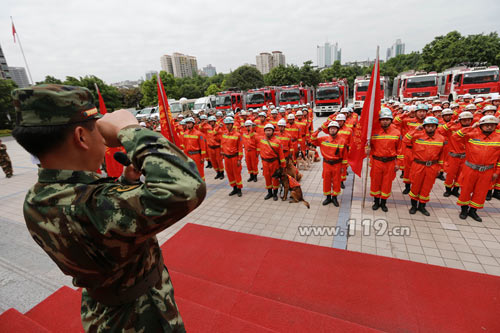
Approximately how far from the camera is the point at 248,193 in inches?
293

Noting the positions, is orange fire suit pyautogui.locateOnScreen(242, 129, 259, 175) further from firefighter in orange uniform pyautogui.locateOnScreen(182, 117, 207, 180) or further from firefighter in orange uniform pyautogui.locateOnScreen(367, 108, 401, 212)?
firefighter in orange uniform pyautogui.locateOnScreen(367, 108, 401, 212)

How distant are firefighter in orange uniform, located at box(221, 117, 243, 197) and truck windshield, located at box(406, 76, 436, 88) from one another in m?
18.5

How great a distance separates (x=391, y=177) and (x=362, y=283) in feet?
10.2

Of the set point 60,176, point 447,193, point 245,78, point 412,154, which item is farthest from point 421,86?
point 245,78

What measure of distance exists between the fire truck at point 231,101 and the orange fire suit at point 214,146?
14.3 m

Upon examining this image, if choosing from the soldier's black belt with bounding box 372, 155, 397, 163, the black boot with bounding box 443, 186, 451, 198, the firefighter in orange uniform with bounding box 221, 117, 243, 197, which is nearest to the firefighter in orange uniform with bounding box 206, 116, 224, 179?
the firefighter in orange uniform with bounding box 221, 117, 243, 197

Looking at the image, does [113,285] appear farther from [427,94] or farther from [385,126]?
[427,94]

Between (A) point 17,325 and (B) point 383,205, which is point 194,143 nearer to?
(B) point 383,205

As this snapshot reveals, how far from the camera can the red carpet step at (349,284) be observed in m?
2.65

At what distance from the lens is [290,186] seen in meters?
6.25

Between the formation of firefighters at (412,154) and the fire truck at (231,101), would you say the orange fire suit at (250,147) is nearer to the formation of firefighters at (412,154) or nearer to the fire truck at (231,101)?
the formation of firefighters at (412,154)

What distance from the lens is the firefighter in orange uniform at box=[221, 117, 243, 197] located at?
23.5ft

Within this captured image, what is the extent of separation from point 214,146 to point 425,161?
6316 millimetres

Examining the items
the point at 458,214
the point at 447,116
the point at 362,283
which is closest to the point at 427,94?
the point at 447,116
